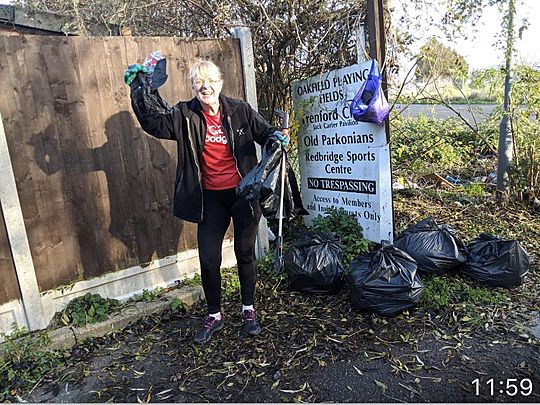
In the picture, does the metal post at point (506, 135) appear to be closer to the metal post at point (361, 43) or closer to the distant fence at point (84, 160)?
the metal post at point (361, 43)

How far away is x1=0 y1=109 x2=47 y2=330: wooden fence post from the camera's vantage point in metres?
2.78

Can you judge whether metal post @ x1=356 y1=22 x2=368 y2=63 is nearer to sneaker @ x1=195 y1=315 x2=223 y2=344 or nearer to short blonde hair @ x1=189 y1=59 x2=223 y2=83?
short blonde hair @ x1=189 y1=59 x2=223 y2=83

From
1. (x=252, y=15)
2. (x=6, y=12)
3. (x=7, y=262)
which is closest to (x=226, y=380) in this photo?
(x=7, y=262)

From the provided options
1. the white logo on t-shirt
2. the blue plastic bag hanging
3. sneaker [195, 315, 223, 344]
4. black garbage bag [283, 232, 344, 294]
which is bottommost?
sneaker [195, 315, 223, 344]

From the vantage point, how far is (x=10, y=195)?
2.81 meters

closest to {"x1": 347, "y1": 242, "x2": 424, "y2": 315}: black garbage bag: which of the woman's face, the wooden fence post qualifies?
the woman's face

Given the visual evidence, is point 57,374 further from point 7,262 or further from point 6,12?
point 6,12

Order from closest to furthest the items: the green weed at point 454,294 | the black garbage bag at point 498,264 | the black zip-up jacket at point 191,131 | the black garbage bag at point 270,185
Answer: the black zip-up jacket at point 191,131 → the black garbage bag at point 270,185 → the green weed at point 454,294 → the black garbage bag at point 498,264

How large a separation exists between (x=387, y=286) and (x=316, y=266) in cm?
63

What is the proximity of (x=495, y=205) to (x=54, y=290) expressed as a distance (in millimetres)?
4886

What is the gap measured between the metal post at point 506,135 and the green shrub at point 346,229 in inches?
93.7

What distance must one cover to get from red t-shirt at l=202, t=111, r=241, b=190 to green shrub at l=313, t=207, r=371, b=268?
4.73ft

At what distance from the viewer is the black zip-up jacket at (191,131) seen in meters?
2.58
